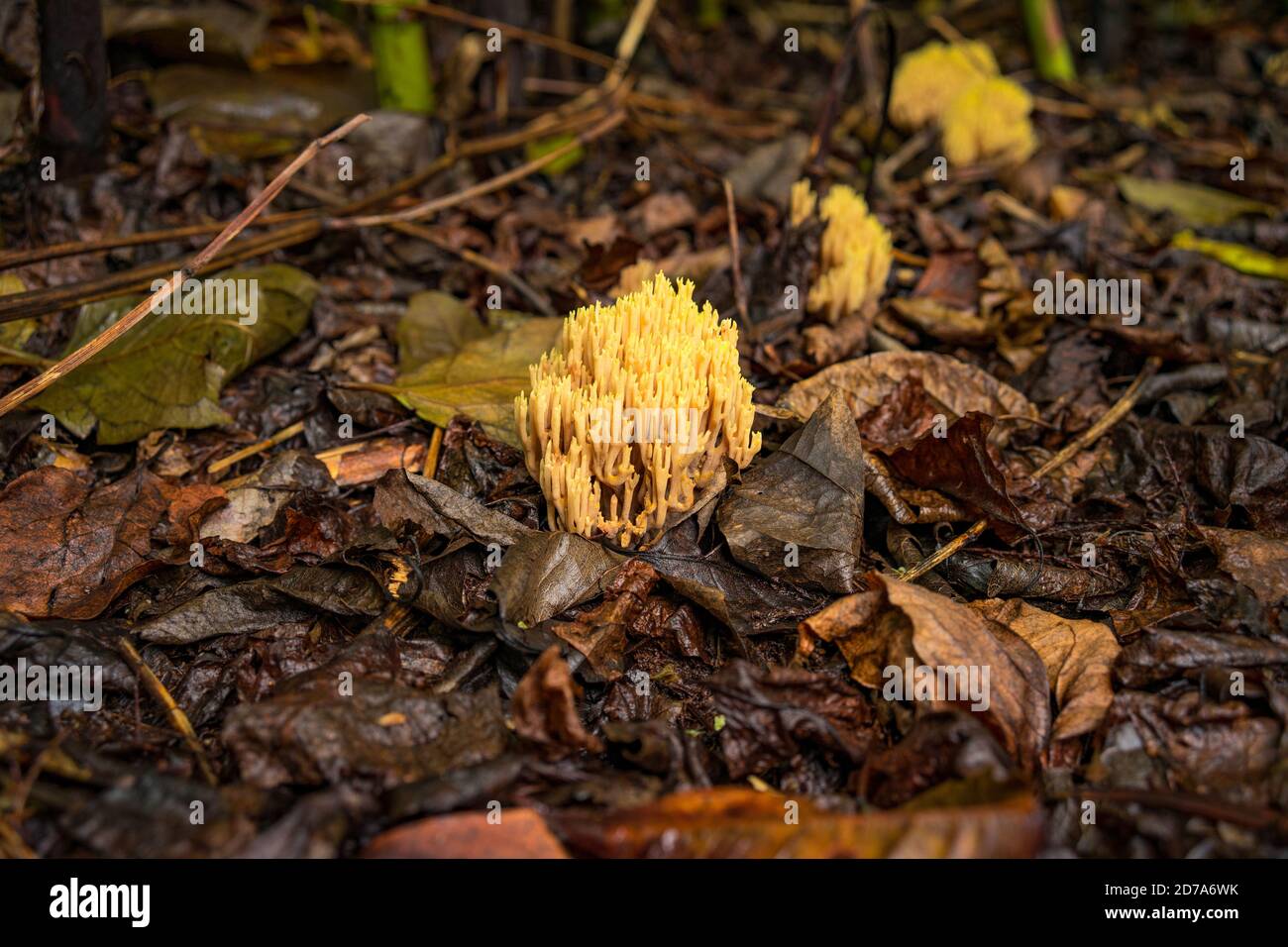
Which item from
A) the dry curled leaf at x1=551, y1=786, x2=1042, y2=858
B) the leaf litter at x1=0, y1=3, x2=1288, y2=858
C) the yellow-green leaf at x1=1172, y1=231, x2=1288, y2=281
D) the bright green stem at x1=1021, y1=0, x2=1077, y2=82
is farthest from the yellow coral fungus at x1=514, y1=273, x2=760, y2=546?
the bright green stem at x1=1021, y1=0, x2=1077, y2=82

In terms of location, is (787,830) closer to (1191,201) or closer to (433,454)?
Answer: (433,454)

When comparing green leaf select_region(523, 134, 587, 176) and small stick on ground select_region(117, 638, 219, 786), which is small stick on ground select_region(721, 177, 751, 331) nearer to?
green leaf select_region(523, 134, 587, 176)

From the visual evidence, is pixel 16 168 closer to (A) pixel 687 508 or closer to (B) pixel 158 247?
(B) pixel 158 247

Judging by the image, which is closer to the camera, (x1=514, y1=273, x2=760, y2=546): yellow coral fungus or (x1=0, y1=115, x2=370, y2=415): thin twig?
(x1=514, y1=273, x2=760, y2=546): yellow coral fungus

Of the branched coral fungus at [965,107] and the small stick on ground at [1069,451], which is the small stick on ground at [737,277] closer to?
the small stick on ground at [1069,451]

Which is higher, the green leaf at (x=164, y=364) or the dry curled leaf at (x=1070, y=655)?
the green leaf at (x=164, y=364)

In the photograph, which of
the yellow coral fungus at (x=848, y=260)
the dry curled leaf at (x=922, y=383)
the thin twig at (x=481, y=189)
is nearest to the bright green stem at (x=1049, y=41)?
the thin twig at (x=481, y=189)
